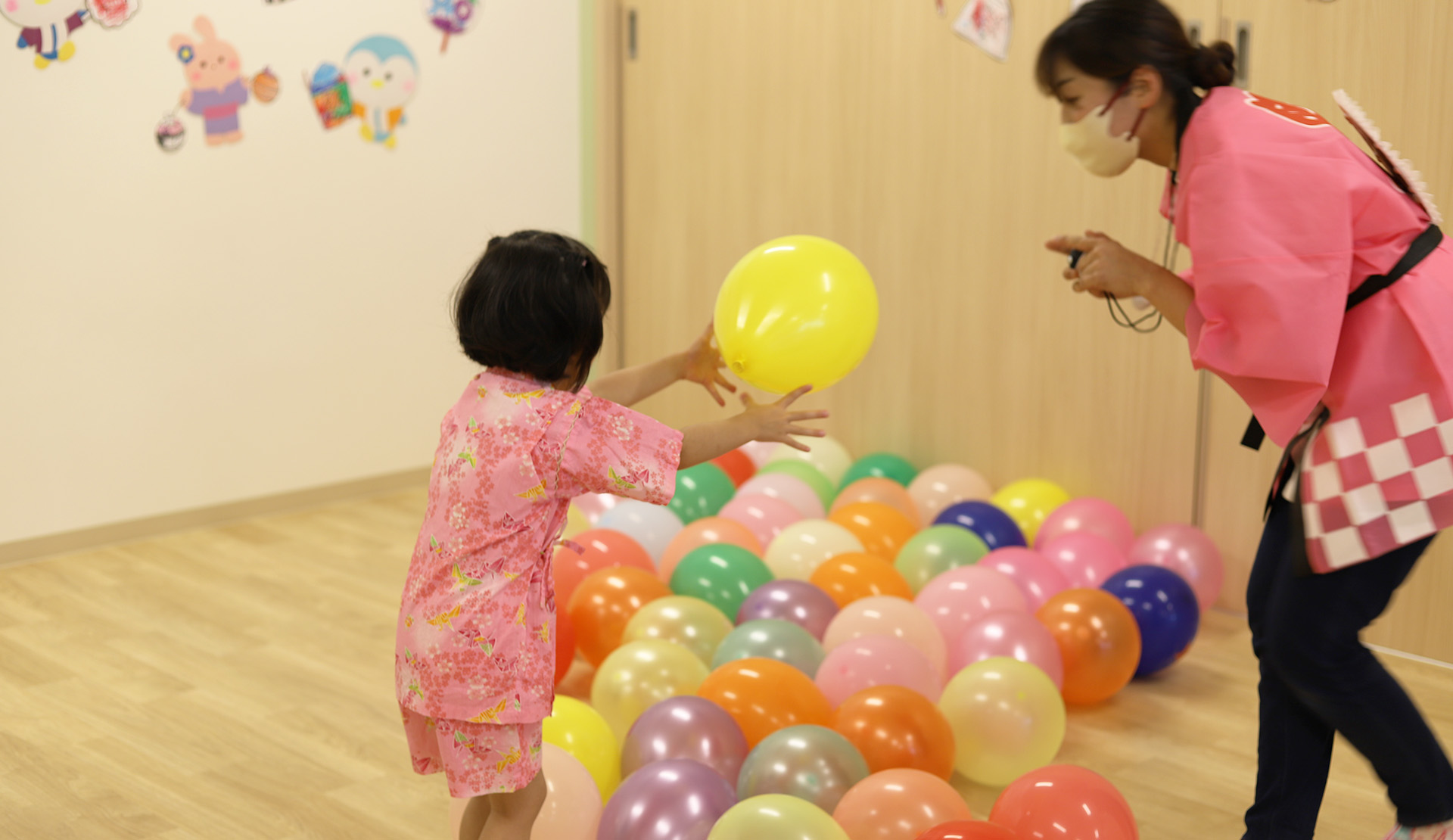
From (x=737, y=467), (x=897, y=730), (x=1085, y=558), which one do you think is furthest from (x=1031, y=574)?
(x=737, y=467)

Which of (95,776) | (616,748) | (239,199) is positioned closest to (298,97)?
(239,199)

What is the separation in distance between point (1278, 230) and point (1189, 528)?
4.88ft

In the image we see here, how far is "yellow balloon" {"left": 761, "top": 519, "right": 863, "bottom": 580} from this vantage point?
2707 mm

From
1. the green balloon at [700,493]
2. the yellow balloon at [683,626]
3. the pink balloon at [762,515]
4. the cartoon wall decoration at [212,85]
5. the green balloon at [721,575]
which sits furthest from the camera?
the cartoon wall decoration at [212,85]

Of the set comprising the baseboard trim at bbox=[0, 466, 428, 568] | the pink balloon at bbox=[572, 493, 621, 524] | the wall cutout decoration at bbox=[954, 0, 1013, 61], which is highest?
the wall cutout decoration at bbox=[954, 0, 1013, 61]

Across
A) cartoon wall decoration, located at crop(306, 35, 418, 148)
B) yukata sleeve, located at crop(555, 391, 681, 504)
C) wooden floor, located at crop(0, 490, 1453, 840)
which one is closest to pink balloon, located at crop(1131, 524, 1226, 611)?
wooden floor, located at crop(0, 490, 1453, 840)

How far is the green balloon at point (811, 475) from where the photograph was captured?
3.31 meters

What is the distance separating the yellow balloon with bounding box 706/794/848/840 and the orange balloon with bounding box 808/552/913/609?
881 mm

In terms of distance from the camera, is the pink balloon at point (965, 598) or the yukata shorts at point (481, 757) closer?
the yukata shorts at point (481, 757)

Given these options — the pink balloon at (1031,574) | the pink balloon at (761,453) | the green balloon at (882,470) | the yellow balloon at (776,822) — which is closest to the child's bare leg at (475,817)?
the yellow balloon at (776,822)

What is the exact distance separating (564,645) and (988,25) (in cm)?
185

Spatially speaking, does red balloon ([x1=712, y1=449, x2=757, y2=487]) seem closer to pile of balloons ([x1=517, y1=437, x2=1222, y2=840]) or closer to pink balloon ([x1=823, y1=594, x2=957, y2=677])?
pile of balloons ([x1=517, y1=437, x2=1222, y2=840])

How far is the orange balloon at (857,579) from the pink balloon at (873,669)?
0.32m

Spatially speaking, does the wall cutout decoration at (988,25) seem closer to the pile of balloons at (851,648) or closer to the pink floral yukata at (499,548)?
the pile of balloons at (851,648)
